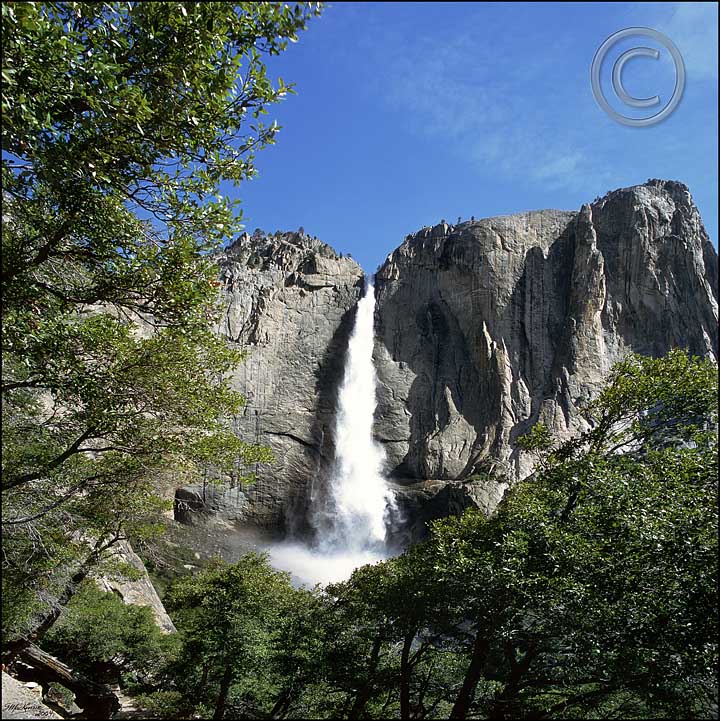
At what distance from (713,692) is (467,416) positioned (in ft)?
162

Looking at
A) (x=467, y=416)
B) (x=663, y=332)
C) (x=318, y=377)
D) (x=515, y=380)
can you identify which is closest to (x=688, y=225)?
(x=663, y=332)

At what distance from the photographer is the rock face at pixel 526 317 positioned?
2103 inches

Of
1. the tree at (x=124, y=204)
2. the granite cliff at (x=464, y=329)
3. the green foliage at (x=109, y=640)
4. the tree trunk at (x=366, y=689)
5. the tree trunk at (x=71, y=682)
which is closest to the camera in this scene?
the tree at (x=124, y=204)

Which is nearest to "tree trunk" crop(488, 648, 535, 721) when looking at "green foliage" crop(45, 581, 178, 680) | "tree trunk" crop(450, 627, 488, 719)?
"tree trunk" crop(450, 627, 488, 719)

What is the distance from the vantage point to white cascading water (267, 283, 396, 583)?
47.3m

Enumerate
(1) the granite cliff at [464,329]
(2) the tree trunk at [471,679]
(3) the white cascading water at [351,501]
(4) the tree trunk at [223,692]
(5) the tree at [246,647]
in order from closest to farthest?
(2) the tree trunk at [471,679]
(4) the tree trunk at [223,692]
(5) the tree at [246,647]
(3) the white cascading water at [351,501]
(1) the granite cliff at [464,329]

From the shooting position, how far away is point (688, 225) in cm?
5900

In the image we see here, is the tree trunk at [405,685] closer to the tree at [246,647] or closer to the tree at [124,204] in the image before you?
the tree at [246,647]

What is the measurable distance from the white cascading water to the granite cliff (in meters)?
1.27

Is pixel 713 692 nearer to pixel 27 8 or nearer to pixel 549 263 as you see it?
pixel 27 8

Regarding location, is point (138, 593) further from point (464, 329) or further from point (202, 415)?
point (464, 329)

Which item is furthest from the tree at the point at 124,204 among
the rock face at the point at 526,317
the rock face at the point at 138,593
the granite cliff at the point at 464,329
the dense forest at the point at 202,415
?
the rock face at the point at 526,317

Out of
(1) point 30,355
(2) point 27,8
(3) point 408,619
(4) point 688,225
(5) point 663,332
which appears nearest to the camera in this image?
(2) point 27,8

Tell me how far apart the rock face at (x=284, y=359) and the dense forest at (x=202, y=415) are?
35574mm
